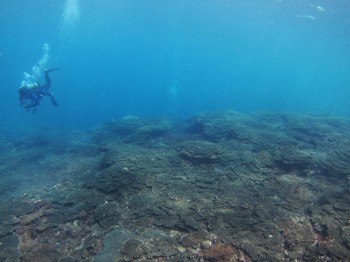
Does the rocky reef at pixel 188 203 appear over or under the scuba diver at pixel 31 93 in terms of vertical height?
under

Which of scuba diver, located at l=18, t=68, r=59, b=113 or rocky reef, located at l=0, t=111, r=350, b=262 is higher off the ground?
scuba diver, located at l=18, t=68, r=59, b=113

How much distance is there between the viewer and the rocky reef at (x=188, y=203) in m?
6.66

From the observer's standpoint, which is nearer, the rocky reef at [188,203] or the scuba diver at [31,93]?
the rocky reef at [188,203]

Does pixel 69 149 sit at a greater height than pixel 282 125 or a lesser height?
lesser

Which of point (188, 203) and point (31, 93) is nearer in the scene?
point (188, 203)

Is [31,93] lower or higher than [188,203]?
higher

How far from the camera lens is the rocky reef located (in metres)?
6.66

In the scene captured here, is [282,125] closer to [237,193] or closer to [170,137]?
[170,137]

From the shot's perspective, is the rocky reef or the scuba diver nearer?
the rocky reef

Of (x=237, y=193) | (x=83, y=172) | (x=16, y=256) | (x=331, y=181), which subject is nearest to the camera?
(x=16, y=256)

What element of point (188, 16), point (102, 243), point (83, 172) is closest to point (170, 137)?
point (83, 172)

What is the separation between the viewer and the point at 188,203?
8289mm

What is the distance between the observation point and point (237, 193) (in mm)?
8812

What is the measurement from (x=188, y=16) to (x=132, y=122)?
2834cm
